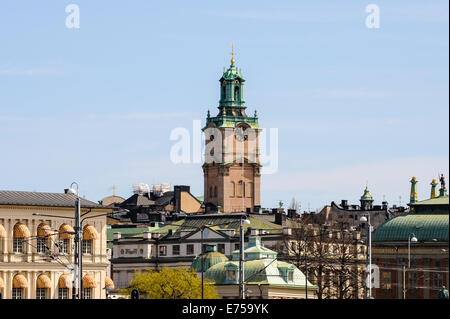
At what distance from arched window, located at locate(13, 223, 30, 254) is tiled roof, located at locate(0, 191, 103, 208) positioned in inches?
94.4

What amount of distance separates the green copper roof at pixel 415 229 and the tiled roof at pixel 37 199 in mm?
51252

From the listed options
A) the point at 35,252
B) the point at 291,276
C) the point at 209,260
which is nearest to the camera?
the point at 35,252

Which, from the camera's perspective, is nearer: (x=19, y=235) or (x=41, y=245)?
(x=19, y=235)

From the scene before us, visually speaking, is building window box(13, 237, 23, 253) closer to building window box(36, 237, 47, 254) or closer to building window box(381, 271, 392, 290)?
building window box(36, 237, 47, 254)

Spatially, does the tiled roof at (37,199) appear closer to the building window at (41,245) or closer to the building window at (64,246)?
the building window at (41,245)

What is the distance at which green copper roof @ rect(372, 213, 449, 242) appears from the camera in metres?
185

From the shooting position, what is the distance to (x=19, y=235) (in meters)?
137

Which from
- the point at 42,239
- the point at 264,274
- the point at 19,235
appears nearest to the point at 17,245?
the point at 19,235

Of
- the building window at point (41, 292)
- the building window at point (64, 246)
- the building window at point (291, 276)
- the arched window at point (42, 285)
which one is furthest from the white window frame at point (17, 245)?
the building window at point (291, 276)

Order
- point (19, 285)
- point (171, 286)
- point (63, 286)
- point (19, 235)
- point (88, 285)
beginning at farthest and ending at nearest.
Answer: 1. point (171, 286)
2. point (88, 285)
3. point (63, 286)
4. point (19, 235)
5. point (19, 285)

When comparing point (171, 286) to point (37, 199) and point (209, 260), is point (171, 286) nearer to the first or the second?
point (37, 199)

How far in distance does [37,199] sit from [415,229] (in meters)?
68.6
